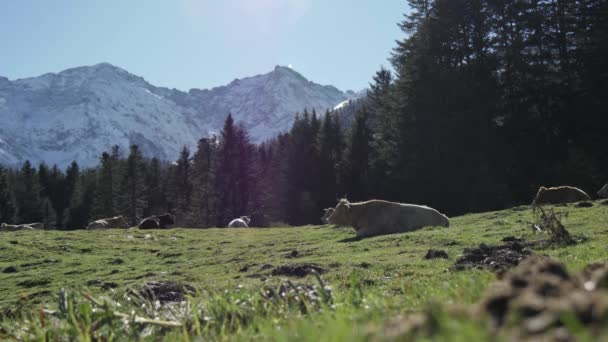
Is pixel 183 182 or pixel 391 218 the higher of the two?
pixel 183 182

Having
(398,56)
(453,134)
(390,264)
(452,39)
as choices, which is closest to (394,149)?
(453,134)

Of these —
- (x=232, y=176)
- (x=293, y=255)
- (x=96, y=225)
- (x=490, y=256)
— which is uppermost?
(x=232, y=176)

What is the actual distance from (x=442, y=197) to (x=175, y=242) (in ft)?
71.4

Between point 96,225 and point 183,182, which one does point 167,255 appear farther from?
point 183,182

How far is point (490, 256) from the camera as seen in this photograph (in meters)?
8.74

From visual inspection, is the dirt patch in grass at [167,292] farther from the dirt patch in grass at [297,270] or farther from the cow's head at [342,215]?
the cow's head at [342,215]

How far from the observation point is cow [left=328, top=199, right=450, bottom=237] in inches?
786

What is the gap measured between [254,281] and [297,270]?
1.35 m

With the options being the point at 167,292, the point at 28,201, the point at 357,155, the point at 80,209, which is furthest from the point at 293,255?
the point at 28,201

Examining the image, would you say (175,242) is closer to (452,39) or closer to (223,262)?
(223,262)

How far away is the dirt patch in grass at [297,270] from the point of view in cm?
1045

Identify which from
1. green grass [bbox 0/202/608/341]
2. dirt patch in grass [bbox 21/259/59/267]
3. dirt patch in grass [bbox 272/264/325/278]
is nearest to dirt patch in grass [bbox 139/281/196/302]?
green grass [bbox 0/202/608/341]

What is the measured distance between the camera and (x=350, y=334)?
1.84m

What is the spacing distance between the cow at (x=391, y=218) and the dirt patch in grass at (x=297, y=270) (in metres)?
8.97
